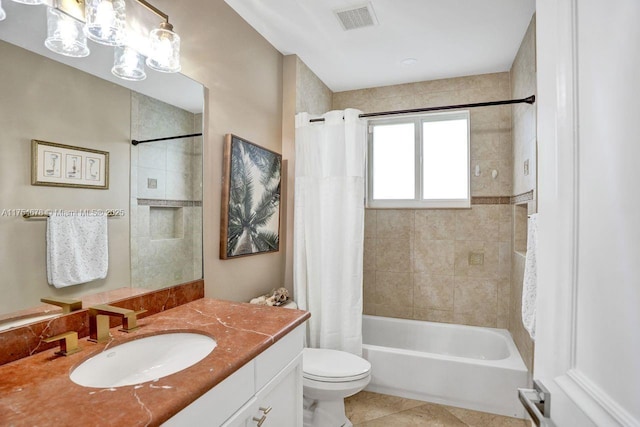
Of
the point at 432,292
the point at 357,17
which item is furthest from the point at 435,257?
the point at 357,17

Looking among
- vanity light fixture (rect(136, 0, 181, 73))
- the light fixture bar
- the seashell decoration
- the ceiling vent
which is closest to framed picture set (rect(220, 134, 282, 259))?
the seashell decoration

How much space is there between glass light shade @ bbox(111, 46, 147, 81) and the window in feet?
7.43

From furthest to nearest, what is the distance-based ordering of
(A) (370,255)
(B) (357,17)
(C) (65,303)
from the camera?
(A) (370,255) → (B) (357,17) → (C) (65,303)

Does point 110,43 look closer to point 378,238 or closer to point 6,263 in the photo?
point 6,263

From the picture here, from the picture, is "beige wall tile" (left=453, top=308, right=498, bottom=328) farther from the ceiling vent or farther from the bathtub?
the ceiling vent

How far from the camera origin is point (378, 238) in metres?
3.22

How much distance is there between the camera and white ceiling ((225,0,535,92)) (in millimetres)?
2010

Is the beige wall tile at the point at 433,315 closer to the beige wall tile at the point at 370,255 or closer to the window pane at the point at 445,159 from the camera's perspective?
the beige wall tile at the point at 370,255

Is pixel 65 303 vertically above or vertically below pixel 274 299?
above

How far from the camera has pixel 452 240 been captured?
3.00m

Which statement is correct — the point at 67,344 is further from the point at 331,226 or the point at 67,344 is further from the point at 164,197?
the point at 331,226

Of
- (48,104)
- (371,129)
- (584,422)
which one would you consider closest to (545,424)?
(584,422)

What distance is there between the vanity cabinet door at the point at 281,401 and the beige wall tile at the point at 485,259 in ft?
6.53

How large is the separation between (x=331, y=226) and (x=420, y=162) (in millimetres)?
1293
